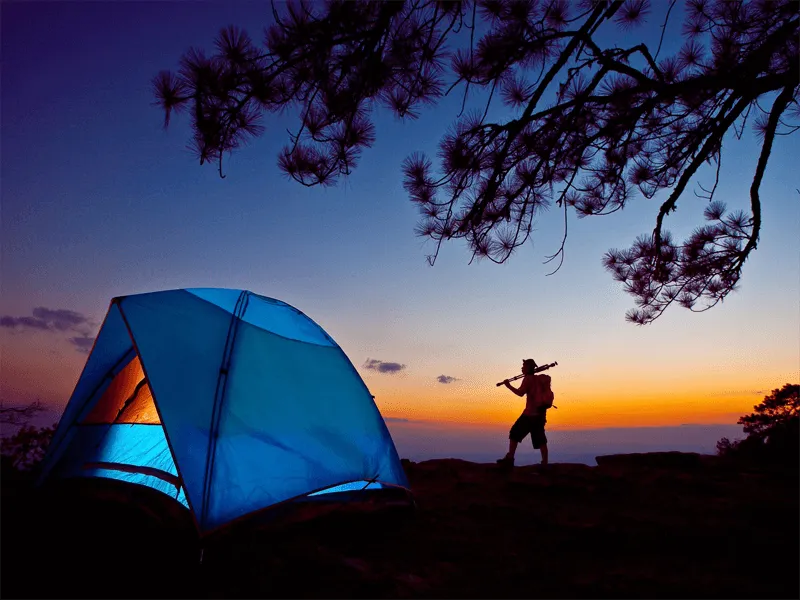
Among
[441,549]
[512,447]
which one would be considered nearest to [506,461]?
[512,447]

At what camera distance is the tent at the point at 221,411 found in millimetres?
3445

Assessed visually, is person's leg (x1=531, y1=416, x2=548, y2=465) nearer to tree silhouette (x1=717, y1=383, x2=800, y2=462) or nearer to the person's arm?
the person's arm

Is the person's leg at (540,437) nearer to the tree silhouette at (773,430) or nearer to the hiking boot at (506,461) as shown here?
the hiking boot at (506,461)

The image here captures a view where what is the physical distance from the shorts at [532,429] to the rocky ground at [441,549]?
243cm

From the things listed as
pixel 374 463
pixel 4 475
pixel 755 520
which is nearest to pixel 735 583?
pixel 755 520

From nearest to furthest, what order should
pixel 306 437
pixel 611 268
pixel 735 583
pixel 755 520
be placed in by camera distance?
pixel 735 583 < pixel 306 437 < pixel 755 520 < pixel 611 268

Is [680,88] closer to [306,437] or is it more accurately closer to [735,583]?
[735,583]

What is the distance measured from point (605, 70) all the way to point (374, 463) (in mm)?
4522

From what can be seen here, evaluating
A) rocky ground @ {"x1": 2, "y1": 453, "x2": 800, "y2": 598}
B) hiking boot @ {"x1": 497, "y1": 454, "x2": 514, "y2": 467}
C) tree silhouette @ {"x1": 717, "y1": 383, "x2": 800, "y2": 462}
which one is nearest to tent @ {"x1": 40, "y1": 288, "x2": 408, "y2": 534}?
rocky ground @ {"x1": 2, "y1": 453, "x2": 800, "y2": 598}

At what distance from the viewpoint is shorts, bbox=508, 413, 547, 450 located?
7750 millimetres

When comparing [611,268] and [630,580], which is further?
[611,268]

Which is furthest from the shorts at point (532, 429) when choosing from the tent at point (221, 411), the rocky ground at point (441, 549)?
the tent at point (221, 411)

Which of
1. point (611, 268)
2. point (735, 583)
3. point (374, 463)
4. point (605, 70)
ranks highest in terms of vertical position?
point (605, 70)

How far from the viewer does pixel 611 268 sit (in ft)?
25.2
